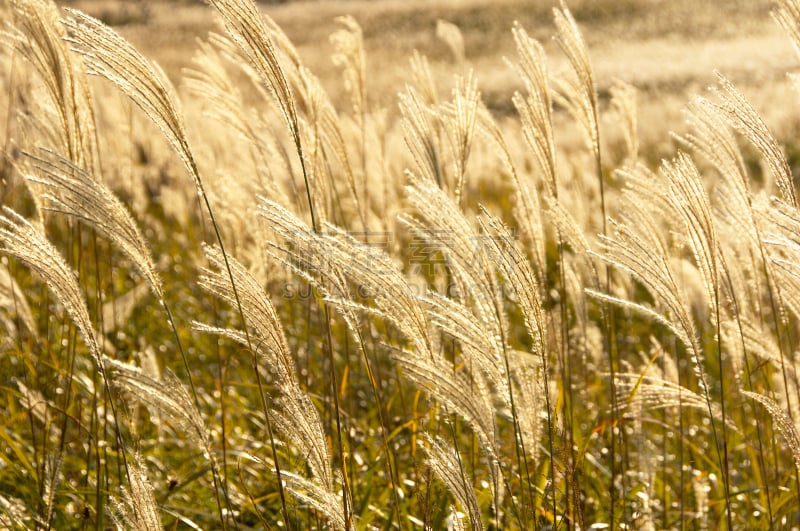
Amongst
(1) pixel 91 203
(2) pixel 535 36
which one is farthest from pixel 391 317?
(2) pixel 535 36

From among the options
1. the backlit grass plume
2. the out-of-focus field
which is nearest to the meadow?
the backlit grass plume

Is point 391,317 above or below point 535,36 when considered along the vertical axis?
below

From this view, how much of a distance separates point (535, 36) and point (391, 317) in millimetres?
30383

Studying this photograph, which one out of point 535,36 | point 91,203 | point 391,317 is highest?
point 535,36

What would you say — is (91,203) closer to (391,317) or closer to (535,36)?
(391,317)

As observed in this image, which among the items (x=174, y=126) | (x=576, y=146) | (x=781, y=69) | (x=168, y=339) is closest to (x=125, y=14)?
(x=781, y=69)

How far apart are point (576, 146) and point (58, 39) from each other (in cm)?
A: 1237

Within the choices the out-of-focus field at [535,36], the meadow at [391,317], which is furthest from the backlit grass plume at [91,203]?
the out-of-focus field at [535,36]

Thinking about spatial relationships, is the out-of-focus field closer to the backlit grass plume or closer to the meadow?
the meadow

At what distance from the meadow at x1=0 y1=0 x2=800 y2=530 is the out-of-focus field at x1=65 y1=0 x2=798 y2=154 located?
38.8 feet

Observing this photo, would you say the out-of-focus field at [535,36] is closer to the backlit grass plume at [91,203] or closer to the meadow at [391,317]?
the meadow at [391,317]

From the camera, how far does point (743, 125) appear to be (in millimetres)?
1893

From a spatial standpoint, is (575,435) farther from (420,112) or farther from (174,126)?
(174,126)

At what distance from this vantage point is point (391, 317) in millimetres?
1608
